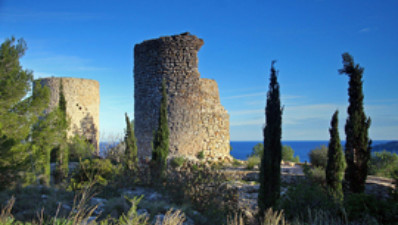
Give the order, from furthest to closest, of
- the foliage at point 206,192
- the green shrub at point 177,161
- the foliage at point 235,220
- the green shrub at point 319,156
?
the green shrub at point 319,156, the green shrub at point 177,161, the foliage at point 206,192, the foliage at point 235,220

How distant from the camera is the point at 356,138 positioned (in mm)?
10039

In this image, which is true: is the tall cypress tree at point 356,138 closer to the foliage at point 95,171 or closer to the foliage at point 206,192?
the foliage at point 206,192

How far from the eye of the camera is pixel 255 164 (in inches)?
584

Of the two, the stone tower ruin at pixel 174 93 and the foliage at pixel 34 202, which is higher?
the stone tower ruin at pixel 174 93

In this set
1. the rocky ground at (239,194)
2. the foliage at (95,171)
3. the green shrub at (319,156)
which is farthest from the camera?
the green shrub at (319,156)

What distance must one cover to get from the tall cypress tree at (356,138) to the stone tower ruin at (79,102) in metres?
15.2

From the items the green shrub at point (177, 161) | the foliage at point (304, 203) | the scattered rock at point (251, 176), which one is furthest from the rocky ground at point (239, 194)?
the green shrub at point (177, 161)

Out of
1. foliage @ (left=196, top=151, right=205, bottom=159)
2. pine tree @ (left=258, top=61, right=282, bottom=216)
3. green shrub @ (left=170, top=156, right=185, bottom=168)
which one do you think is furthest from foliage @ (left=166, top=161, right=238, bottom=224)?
foliage @ (left=196, top=151, right=205, bottom=159)

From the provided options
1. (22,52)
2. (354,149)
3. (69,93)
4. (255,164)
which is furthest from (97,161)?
(69,93)

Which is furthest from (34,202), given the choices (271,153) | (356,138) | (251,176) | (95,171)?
(356,138)

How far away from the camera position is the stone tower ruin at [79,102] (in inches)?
764

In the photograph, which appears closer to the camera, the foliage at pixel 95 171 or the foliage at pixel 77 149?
the foliage at pixel 95 171

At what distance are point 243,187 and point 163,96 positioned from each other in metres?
4.96

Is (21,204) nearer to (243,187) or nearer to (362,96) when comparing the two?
(243,187)
